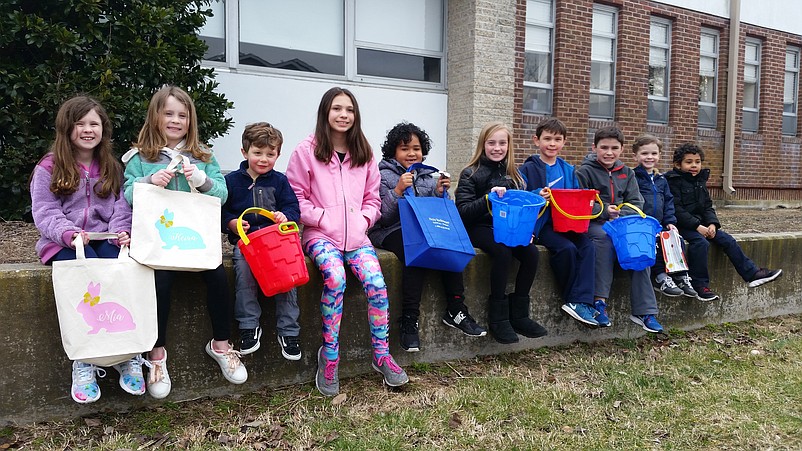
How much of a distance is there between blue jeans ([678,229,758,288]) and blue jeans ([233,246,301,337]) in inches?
146

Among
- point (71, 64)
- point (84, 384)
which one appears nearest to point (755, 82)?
point (71, 64)

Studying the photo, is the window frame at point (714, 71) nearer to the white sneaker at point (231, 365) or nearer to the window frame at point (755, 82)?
the window frame at point (755, 82)

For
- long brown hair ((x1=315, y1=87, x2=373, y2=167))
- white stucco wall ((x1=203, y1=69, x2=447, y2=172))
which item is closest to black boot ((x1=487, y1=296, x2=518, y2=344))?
long brown hair ((x1=315, y1=87, x2=373, y2=167))

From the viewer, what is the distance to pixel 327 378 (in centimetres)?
382

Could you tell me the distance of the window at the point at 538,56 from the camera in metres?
10.6

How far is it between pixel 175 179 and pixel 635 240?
3.31 m

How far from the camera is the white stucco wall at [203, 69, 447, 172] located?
8.27 meters

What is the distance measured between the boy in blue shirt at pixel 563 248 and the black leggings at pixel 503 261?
0.94 ft

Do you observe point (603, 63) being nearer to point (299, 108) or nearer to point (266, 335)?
point (299, 108)

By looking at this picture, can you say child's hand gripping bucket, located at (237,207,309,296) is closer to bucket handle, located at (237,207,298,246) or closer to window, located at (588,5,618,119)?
bucket handle, located at (237,207,298,246)

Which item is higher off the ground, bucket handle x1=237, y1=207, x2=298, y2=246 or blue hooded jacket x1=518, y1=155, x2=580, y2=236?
blue hooded jacket x1=518, y1=155, x2=580, y2=236

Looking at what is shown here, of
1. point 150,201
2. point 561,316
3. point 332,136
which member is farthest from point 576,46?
point 150,201

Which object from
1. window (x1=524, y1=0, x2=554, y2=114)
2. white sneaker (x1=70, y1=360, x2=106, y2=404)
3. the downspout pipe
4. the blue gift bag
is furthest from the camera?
the downspout pipe

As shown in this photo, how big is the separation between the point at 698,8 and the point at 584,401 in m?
11.3
